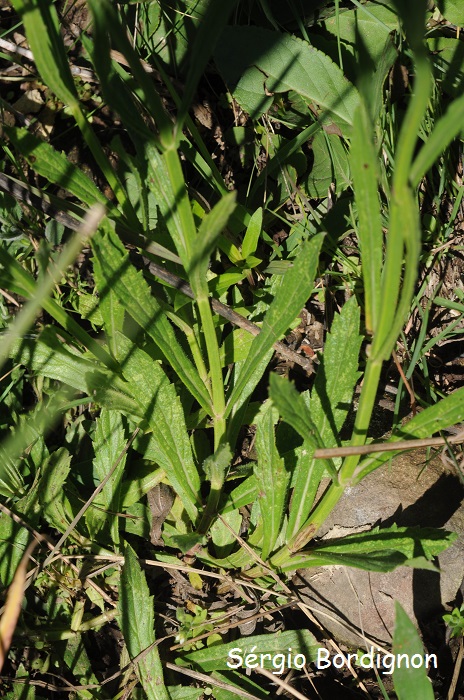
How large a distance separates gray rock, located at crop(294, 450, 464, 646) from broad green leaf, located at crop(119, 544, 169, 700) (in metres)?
0.50

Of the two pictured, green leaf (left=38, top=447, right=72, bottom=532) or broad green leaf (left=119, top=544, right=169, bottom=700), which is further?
green leaf (left=38, top=447, right=72, bottom=532)

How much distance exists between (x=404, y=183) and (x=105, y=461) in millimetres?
1459

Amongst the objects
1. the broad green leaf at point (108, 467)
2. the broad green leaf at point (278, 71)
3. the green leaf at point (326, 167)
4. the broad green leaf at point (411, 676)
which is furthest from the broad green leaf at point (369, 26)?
the broad green leaf at point (411, 676)

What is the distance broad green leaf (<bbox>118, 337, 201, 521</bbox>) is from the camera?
1.87 m

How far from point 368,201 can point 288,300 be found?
515 millimetres

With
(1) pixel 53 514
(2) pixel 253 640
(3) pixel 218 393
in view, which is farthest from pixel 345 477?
(1) pixel 53 514

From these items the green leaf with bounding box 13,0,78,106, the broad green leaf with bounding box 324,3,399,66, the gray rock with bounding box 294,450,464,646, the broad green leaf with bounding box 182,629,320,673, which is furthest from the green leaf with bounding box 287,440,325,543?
the broad green leaf with bounding box 324,3,399,66

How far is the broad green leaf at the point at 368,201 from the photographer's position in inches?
44.3

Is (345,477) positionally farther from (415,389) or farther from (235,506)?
(415,389)

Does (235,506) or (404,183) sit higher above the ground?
(404,183)

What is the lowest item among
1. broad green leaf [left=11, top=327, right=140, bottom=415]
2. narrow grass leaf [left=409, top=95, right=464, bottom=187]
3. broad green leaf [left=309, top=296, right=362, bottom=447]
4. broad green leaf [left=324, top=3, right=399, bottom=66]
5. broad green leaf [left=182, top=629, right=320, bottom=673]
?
broad green leaf [left=182, top=629, right=320, bottom=673]

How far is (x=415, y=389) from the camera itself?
90.0 inches

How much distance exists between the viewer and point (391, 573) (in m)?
2.02

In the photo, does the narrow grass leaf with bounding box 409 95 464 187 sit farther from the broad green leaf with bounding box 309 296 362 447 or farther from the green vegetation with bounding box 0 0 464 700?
the broad green leaf with bounding box 309 296 362 447
